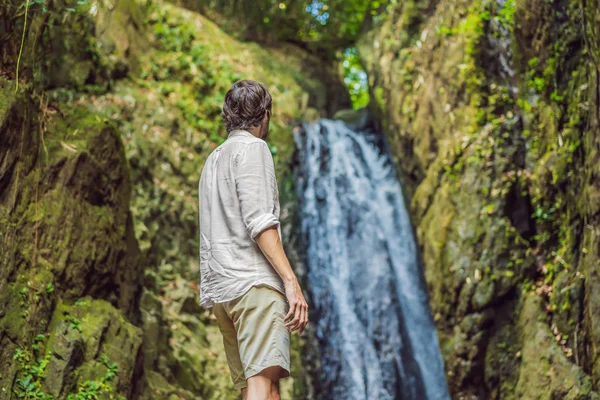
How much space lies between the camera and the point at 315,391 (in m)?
8.45

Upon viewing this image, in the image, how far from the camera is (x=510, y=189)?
7160 mm

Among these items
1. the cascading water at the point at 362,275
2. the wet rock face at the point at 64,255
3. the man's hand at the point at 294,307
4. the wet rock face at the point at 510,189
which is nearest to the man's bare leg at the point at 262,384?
the man's hand at the point at 294,307

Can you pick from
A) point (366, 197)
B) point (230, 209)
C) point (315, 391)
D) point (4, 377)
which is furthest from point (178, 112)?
point (230, 209)

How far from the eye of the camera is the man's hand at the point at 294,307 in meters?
2.57

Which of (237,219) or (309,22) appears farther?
(309,22)

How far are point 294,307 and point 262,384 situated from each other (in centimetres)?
32

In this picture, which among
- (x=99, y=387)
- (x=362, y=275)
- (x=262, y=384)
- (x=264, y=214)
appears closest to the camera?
(x=262, y=384)

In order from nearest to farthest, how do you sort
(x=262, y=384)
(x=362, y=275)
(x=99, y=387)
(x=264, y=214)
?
(x=262, y=384), (x=264, y=214), (x=99, y=387), (x=362, y=275)

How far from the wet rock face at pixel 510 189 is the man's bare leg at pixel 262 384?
3.35 m

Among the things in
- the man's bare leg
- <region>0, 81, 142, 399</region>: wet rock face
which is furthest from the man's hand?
<region>0, 81, 142, 399</region>: wet rock face

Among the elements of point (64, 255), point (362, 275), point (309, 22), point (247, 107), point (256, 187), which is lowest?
point (256, 187)

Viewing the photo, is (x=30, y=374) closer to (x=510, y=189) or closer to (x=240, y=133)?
(x=240, y=133)

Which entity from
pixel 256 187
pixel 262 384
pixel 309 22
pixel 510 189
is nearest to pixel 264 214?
pixel 256 187

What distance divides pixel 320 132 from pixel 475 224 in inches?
175
